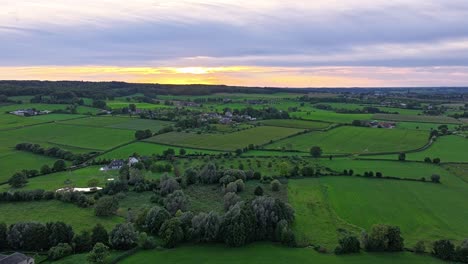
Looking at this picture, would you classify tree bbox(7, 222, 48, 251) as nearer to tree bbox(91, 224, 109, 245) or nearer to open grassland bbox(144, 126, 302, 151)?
tree bbox(91, 224, 109, 245)

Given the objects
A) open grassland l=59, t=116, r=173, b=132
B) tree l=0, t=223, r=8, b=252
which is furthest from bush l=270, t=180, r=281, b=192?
open grassland l=59, t=116, r=173, b=132

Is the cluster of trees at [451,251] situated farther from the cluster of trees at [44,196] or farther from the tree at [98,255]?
the cluster of trees at [44,196]

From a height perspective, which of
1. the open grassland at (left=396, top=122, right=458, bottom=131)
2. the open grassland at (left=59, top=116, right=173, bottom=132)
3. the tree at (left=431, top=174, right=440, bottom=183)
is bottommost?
the tree at (left=431, top=174, right=440, bottom=183)

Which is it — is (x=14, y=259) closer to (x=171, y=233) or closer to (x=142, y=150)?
(x=171, y=233)

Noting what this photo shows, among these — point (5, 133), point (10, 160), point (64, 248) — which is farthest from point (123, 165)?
point (5, 133)

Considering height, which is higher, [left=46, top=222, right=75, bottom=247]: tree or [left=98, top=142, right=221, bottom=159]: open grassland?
[left=98, top=142, right=221, bottom=159]: open grassland

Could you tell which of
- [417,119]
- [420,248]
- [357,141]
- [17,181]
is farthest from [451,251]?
[417,119]
